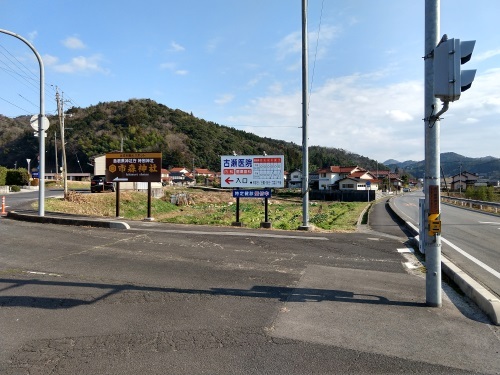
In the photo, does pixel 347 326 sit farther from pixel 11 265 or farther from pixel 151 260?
pixel 11 265

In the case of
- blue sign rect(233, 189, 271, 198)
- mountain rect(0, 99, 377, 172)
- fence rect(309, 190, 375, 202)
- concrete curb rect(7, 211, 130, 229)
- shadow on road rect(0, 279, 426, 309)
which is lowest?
fence rect(309, 190, 375, 202)

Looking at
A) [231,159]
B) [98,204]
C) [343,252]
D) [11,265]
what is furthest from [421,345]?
[98,204]

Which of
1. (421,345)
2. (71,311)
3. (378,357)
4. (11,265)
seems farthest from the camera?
(11,265)

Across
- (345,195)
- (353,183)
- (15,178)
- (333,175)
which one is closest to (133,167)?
(15,178)

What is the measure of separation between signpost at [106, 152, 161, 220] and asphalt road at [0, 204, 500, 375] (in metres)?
7.65

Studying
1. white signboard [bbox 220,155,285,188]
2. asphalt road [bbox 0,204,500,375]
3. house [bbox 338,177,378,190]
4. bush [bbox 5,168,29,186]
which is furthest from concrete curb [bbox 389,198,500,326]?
house [bbox 338,177,378,190]

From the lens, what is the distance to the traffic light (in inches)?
169

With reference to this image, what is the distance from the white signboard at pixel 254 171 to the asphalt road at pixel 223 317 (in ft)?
22.3

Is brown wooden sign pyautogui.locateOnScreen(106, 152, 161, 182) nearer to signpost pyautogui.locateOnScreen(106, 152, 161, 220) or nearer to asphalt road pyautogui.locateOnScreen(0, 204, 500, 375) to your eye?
signpost pyautogui.locateOnScreen(106, 152, 161, 220)

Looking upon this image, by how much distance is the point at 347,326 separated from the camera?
4.36m

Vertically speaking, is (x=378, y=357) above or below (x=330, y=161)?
below

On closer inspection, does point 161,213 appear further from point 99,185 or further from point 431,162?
point 431,162

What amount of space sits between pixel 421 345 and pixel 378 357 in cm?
61

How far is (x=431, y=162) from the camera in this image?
A: 4.97 metres
